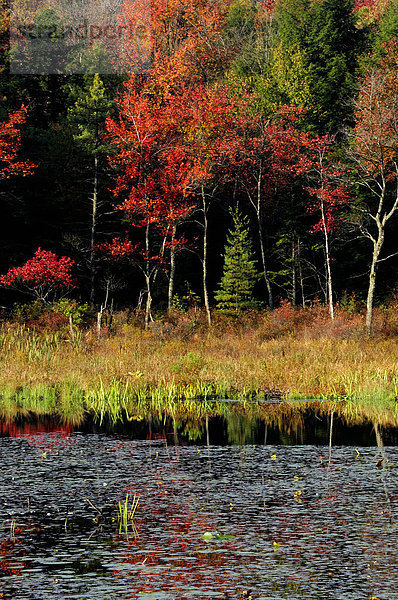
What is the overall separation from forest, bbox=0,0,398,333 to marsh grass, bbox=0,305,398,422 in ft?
30.6

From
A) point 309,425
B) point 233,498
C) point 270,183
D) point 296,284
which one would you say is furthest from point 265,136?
point 233,498

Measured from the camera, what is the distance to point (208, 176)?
41.6 metres

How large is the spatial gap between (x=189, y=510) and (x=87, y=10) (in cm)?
7725

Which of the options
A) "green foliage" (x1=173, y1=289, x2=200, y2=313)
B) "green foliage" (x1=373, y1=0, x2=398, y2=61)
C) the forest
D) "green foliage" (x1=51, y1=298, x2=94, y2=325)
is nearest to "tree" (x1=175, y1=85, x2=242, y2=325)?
the forest

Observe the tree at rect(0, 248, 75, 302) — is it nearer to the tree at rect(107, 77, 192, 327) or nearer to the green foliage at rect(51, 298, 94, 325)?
the green foliage at rect(51, 298, 94, 325)

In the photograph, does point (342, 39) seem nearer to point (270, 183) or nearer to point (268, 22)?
point (268, 22)

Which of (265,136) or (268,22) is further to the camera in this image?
(268,22)

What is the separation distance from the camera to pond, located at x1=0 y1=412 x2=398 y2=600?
7.27 m

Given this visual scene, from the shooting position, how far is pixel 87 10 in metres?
80.4

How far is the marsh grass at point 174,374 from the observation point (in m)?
20.0

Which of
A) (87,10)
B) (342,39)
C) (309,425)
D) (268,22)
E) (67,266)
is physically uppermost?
(87,10)

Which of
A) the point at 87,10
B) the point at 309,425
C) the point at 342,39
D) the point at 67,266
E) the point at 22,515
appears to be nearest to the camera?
the point at 22,515

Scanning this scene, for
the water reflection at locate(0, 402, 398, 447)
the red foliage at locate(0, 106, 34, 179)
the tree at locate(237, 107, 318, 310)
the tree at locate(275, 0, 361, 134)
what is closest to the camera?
the water reflection at locate(0, 402, 398, 447)

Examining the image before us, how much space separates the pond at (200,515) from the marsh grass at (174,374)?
4.12 meters
